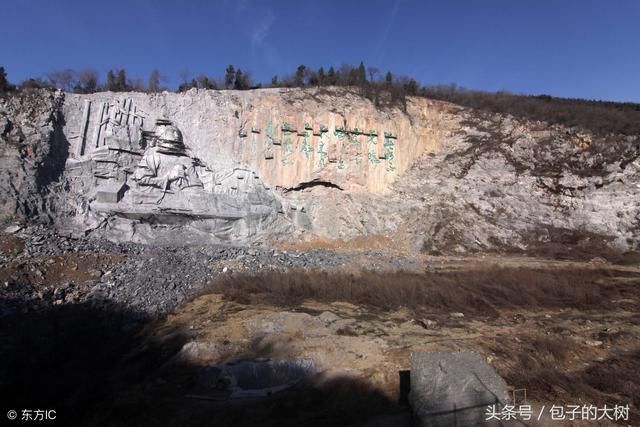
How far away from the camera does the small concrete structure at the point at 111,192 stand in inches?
682

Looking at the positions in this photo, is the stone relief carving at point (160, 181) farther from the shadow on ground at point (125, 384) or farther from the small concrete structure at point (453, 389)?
the small concrete structure at point (453, 389)

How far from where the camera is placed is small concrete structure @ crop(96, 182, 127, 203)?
1731cm

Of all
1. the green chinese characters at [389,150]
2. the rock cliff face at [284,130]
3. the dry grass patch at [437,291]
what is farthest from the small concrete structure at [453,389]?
the green chinese characters at [389,150]

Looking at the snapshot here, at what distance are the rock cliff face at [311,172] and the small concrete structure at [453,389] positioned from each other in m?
14.0

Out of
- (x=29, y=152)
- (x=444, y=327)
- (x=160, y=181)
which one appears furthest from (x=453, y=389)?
(x=29, y=152)

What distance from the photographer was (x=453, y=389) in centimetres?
446

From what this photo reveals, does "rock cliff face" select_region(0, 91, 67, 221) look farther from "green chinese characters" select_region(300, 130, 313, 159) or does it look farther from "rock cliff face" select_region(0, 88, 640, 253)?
"green chinese characters" select_region(300, 130, 313, 159)

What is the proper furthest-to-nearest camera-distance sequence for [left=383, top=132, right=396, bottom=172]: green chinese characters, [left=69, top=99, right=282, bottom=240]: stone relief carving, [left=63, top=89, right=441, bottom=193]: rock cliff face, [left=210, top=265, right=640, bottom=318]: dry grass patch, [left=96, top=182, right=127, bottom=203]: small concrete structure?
[left=383, top=132, right=396, bottom=172]: green chinese characters
[left=63, top=89, right=441, bottom=193]: rock cliff face
[left=69, top=99, right=282, bottom=240]: stone relief carving
[left=96, top=182, right=127, bottom=203]: small concrete structure
[left=210, top=265, right=640, bottom=318]: dry grass patch

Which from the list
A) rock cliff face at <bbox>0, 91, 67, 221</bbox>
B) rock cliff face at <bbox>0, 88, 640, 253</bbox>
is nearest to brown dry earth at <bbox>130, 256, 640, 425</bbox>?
rock cliff face at <bbox>0, 88, 640, 253</bbox>

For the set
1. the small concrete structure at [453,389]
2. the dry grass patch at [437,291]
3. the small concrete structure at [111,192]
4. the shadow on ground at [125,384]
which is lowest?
the shadow on ground at [125,384]

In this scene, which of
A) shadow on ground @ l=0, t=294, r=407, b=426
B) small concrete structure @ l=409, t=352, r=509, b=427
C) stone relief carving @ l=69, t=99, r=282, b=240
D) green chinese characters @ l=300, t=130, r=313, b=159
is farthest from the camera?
green chinese characters @ l=300, t=130, r=313, b=159

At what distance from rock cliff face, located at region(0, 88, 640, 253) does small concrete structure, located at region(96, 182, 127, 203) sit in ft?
0.15

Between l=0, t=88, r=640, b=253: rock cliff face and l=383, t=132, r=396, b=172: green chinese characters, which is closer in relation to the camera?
l=0, t=88, r=640, b=253: rock cliff face

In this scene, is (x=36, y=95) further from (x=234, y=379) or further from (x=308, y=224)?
(x=234, y=379)
